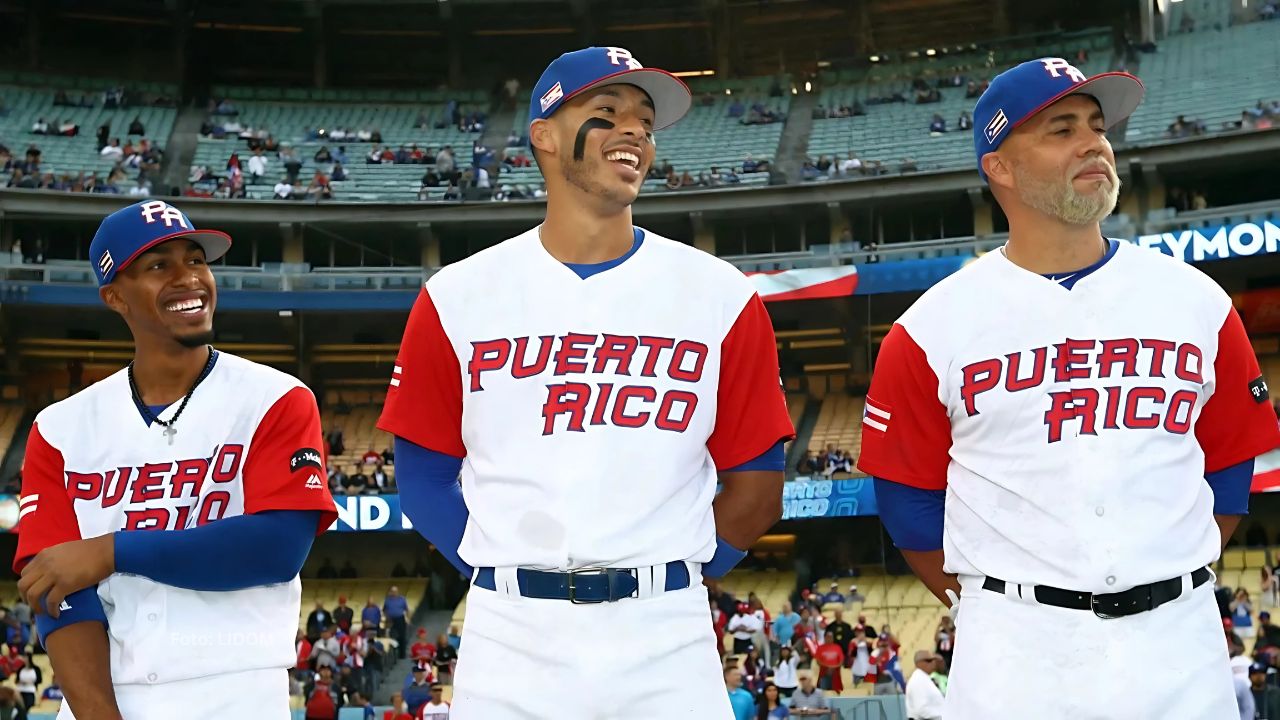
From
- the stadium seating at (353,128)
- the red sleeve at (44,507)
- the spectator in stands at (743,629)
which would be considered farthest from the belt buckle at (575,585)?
the stadium seating at (353,128)

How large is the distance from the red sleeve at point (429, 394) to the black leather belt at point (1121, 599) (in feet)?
6.17

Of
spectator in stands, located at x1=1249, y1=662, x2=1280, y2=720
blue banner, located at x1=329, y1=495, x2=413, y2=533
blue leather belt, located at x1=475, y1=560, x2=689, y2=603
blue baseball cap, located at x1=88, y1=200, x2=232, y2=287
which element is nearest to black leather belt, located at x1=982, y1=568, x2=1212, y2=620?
blue leather belt, located at x1=475, y1=560, x2=689, y2=603

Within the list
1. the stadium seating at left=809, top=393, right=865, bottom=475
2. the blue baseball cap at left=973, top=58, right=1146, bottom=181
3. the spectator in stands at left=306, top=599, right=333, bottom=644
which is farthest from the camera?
the stadium seating at left=809, top=393, right=865, bottom=475

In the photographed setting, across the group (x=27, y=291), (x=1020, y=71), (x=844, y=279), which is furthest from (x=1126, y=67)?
(x=1020, y=71)

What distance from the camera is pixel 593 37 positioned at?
43.8 m

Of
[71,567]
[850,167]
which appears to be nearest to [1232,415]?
[71,567]

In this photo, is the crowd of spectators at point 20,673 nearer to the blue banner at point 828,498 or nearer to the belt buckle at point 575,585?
the blue banner at point 828,498

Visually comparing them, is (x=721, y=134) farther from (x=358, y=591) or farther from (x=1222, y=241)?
(x=358, y=591)

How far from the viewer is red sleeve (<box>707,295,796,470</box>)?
4.49 m

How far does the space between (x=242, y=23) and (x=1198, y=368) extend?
4262 cm

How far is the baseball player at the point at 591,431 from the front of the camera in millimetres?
4176

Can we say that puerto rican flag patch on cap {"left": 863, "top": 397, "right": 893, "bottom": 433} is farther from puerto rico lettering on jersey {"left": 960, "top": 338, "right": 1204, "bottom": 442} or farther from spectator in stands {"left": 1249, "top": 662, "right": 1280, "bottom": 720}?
spectator in stands {"left": 1249, "top": 662, "right": 1280, "bottom": 720}

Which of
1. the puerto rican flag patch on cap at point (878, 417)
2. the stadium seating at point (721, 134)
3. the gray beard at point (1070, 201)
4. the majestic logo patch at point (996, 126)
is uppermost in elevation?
the stadium seating at point (721, 134)

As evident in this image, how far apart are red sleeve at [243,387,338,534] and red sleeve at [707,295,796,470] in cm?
127
